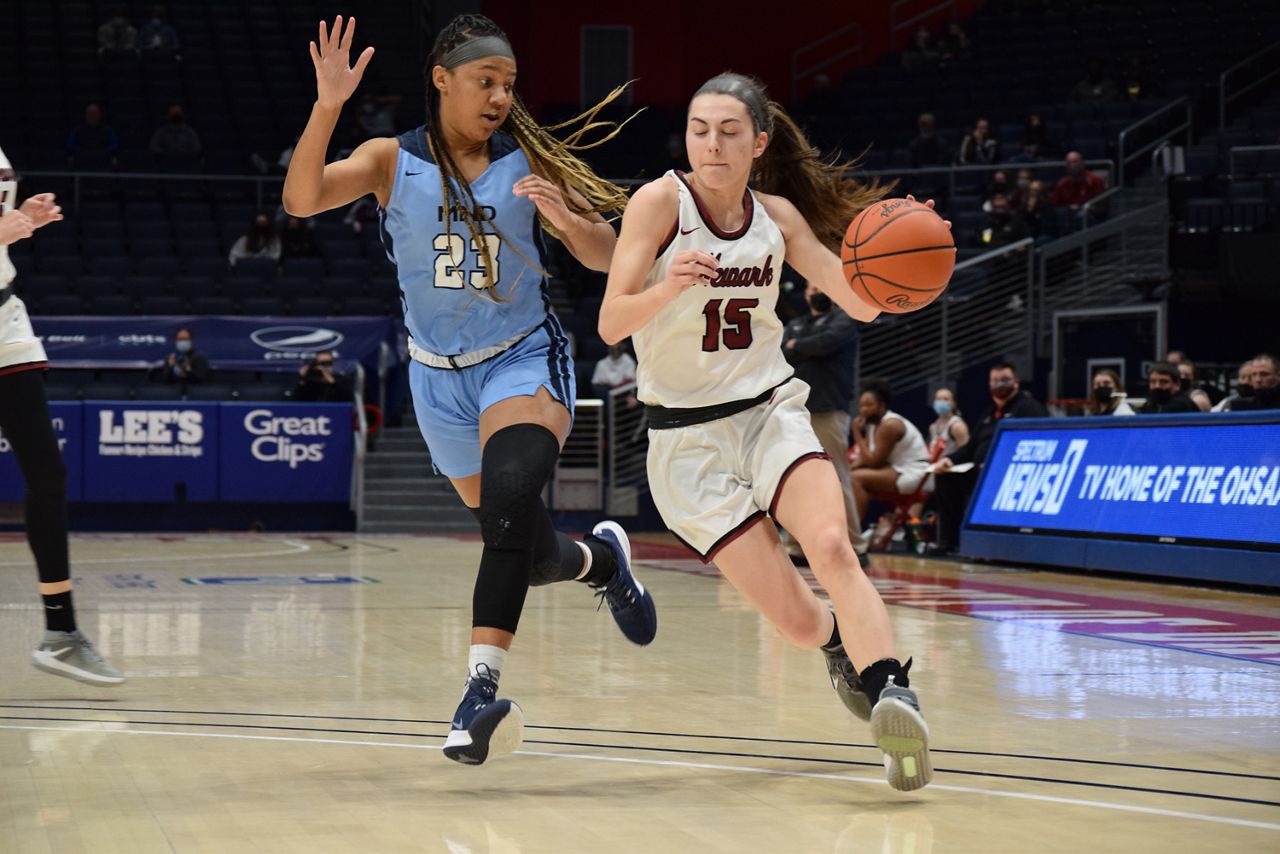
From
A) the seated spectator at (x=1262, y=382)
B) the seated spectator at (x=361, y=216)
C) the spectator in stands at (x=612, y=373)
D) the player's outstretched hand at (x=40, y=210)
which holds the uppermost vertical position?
the seated spectator at (x=361, y=216)

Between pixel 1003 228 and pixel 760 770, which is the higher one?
pixel 1003 228

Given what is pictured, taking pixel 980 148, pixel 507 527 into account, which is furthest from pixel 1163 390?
pixel 980 148

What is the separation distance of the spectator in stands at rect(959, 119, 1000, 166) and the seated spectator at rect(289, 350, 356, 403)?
25.3ft

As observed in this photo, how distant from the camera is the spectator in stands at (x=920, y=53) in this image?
23391 millimetres

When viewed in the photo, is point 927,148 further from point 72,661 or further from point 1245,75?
point 72,661

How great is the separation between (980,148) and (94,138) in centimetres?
1081

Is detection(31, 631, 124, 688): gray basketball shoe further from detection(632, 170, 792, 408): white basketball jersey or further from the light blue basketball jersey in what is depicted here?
detection(632, 170, 792, 408): white basketball jersey

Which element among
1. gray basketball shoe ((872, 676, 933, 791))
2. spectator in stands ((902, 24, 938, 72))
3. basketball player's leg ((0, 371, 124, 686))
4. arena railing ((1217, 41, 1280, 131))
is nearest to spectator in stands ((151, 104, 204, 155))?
spectator in stands ((902, 24, 938, 72))

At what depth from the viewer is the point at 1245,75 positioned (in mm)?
19625

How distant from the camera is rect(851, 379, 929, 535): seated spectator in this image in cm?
1258

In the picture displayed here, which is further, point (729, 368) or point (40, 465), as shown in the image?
point (40, 465)

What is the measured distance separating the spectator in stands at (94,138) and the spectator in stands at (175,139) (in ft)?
1.60

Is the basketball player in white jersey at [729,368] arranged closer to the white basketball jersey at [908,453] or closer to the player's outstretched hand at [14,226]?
the player's outstretched hand at [14,226]

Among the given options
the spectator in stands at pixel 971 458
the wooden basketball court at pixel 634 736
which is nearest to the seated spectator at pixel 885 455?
the spectator in stands at pixel 971 458
